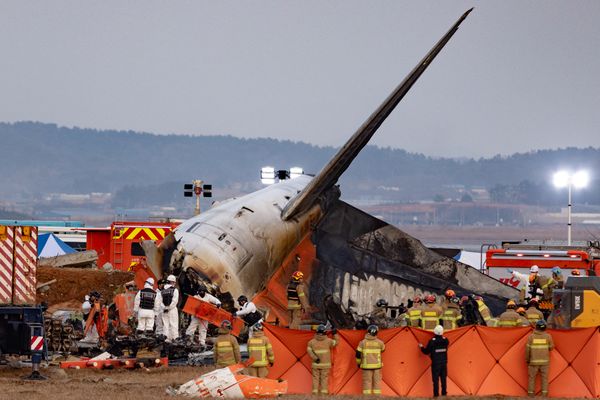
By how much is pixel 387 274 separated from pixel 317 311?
10.6 ft

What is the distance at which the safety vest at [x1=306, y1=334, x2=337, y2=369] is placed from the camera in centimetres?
2620

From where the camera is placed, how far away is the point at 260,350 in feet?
84.6

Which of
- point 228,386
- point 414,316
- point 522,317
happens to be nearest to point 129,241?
point 414,316

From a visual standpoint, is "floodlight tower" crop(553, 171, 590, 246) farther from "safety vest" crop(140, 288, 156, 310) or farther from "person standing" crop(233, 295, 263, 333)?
"safety vest" crop(140, 288, 156, 310)

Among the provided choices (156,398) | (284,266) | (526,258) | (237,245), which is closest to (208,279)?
(237,245)

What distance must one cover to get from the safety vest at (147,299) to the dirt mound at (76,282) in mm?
16422

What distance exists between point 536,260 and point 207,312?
1593cm

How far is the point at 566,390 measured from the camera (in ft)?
85.9

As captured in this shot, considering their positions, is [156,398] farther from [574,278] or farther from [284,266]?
[284,266]

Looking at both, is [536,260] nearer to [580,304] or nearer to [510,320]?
[510,320]

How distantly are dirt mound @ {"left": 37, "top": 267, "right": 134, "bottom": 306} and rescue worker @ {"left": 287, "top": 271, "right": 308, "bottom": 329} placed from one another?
44.5 feet

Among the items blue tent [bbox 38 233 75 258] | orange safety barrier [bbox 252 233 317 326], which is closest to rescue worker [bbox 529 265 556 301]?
orange safety barrier [bbox 252 233 317 326]

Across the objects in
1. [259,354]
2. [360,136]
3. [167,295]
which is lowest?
[259,354]

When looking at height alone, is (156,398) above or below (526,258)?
below
